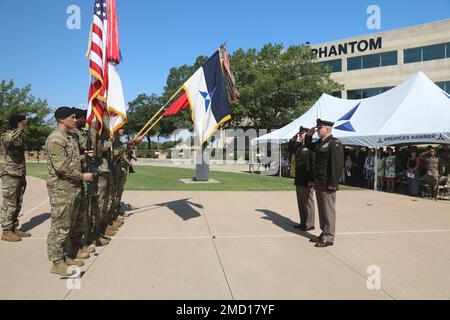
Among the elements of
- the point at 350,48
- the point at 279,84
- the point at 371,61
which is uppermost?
the point at 350,48

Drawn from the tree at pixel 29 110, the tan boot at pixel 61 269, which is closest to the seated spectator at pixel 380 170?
the tan boot at pixel 61 269

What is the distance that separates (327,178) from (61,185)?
12.3 feet

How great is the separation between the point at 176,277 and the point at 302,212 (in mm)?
3223

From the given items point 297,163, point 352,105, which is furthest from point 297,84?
point 297,163

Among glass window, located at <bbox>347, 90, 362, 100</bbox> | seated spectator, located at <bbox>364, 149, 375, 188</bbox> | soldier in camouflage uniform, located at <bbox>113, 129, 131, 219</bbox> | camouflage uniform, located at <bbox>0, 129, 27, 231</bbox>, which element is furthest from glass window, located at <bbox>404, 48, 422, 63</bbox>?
camouflage uniform, located at <bbox>0, 129, 27, 231</bbox>

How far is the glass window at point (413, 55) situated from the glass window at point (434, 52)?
509 mm

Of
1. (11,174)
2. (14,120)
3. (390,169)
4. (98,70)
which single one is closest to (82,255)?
(11,174)

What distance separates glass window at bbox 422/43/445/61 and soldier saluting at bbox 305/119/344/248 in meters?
40.4

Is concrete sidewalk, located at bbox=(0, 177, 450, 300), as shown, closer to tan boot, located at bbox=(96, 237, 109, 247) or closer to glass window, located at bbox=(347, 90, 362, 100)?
tan boot, located at bbox=(96, 237, 109, 247)

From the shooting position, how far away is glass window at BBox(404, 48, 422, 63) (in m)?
39.2

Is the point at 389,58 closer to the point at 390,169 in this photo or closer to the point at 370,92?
the point at 370,92

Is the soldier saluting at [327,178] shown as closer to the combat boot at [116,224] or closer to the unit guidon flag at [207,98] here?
the unit guidon flag at [207,98]

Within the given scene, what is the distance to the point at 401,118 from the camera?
12297 millimetres

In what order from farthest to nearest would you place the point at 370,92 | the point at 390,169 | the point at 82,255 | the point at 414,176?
the point at 370,92 → the point at 390,169 → the point at 414,176 → the point at 82,255
